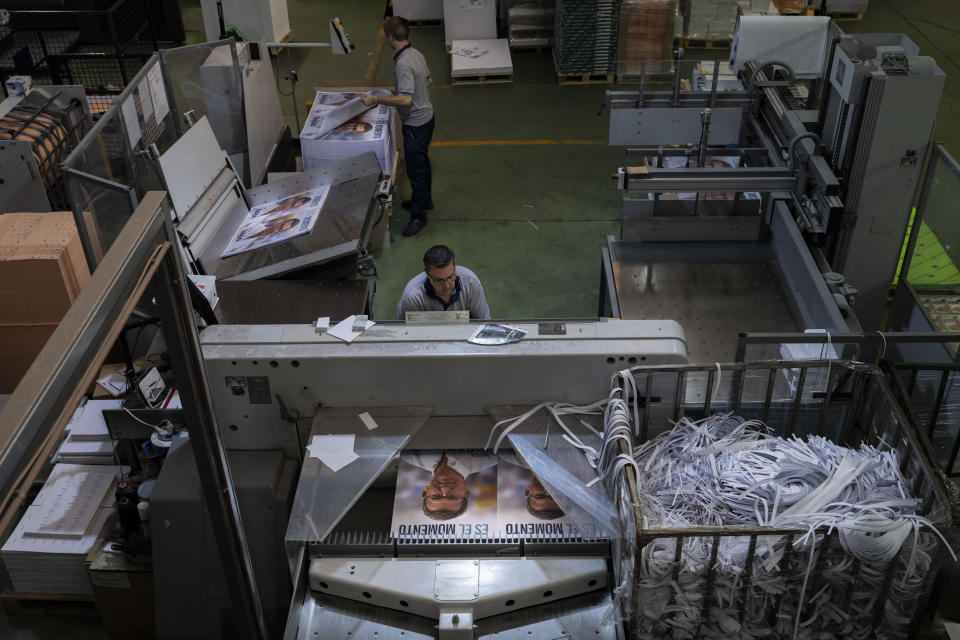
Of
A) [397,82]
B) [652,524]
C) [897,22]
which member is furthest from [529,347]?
[897,22]

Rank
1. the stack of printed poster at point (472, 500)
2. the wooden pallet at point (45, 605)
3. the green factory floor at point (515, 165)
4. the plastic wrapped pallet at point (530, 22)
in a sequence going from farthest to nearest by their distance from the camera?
the plastic wrapped pallet at point (530, 22)
the green factory floor at point (515, 165)
the wooden pallet at point (45, 605)
the stack of printed poster at point (472, 500)

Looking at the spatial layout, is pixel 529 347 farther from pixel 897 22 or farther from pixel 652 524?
pixel 897 22

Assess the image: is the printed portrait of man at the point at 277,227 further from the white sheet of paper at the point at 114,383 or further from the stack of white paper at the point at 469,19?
the stack of white paper at the point at 469,19

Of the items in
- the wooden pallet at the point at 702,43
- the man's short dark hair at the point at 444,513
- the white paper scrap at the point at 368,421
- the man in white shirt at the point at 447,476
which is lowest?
the wooden pallet at the point at 702,43

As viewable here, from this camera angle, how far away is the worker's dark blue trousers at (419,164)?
7449 mm

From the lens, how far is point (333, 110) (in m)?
7.38

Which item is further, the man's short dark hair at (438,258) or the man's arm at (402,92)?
the man's arm at (402,92)

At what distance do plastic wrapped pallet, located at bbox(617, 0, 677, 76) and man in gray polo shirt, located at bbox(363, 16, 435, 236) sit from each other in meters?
3.54

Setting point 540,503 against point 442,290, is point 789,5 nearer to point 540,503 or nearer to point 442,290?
point 442,290

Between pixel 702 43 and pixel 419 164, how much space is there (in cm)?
533

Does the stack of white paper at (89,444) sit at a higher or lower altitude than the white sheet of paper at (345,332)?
lower

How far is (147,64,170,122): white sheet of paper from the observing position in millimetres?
5418

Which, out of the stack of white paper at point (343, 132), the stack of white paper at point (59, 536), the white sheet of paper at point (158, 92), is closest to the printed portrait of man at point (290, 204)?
the white sheet of paper at point (158, 92)

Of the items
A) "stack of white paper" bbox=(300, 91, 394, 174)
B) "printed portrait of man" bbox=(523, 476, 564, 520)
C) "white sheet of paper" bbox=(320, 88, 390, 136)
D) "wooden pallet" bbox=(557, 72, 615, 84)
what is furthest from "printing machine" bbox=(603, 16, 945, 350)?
"wooden pallet" bbox=(557, 72, 615, 84)
